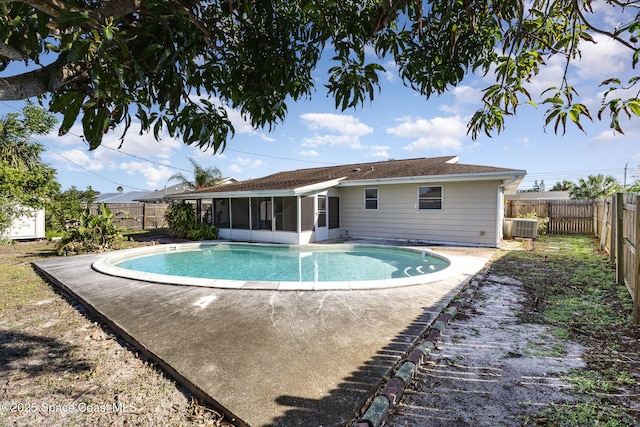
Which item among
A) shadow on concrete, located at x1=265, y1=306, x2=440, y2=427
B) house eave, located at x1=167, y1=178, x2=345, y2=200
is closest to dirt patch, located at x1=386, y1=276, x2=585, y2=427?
shadow on concrete, located at x1=265, y1=306, x2=440, y2=427

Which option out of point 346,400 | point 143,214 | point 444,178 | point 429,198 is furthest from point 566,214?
point 143,214

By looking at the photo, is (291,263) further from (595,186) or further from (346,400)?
(595,186)

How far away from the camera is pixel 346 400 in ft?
8.23

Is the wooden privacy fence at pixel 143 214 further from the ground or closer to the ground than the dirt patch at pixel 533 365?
further from the ground

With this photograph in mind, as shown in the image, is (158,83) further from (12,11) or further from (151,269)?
(151,269)

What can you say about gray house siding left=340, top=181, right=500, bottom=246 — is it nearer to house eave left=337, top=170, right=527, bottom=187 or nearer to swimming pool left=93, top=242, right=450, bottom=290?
house eave left=337, top=170, right=527, bottom=187

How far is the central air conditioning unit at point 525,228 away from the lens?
13789 millimetres

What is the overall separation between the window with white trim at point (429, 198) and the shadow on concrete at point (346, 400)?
10.4m

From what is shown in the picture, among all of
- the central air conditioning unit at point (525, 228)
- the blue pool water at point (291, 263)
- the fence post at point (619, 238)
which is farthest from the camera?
the central air conditioning unit at point (525, 228)

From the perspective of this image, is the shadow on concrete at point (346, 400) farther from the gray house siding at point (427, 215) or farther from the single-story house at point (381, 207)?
the gray house siding at point (427, 215)

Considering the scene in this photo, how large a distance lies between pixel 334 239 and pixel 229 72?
11.8 metres

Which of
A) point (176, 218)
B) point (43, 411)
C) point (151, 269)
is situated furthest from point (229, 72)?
point (176, 218)

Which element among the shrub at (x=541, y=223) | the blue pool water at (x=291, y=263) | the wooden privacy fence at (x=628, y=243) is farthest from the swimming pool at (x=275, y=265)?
the shrub at (x=541, y=223)

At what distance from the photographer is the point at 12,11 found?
1.91 metres
